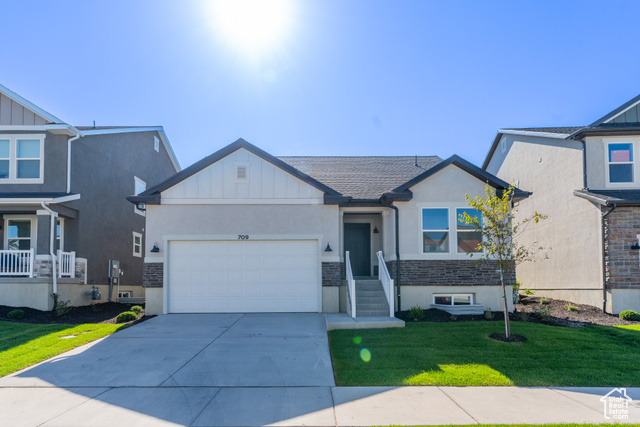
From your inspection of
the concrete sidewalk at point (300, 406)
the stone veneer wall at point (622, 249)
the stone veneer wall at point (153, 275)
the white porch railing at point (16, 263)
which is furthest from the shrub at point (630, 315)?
the white porch railing at point (16, 263)

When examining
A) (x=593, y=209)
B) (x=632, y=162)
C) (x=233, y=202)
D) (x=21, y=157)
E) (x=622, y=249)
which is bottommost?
(x=622, y=249)

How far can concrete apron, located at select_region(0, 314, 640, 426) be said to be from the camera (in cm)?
605

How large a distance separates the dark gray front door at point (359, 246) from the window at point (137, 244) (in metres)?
10.4

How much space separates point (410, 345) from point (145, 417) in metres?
5.55

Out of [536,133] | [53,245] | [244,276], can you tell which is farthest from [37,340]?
[536,133]

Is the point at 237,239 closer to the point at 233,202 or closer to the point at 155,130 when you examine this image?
the point at 233,202

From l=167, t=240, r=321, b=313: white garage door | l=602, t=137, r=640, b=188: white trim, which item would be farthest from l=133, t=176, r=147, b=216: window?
l=602, t=137, r=640, b=188: white trim

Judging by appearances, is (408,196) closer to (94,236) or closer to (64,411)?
(64,411)

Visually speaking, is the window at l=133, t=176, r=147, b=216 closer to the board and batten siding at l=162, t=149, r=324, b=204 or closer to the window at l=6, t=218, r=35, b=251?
the window at l=6, t=218, r=35, b=251

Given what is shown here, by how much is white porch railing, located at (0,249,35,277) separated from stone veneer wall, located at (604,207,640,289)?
57.8 feet

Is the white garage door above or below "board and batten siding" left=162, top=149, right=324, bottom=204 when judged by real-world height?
below

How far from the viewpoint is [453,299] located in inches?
558

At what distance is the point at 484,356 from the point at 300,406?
4.32 meters

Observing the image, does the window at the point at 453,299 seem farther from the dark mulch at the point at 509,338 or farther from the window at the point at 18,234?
the window at the point at 18,234
